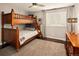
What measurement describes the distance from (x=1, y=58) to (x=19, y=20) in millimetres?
1937

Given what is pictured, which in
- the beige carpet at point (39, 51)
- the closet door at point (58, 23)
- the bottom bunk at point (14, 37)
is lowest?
the beige carpet at point (39, 51)

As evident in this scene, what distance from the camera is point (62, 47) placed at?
9.71ft

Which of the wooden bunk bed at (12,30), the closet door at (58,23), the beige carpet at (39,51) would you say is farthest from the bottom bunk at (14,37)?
the closet door at (58,23)

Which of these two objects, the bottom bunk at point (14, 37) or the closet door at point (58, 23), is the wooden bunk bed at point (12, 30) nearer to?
the bottom bunk at point (14, 37)

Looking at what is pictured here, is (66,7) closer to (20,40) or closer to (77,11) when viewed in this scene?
(77,11)

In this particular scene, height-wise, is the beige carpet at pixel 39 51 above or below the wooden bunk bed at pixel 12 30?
below

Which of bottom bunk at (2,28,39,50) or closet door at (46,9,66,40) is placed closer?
closet door at (46,9,66,40)

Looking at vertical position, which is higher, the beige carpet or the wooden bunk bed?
the wooden bunk bed

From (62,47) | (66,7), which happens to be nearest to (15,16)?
(66,7)

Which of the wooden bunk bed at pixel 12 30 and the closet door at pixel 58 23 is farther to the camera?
the wooden bunk bed at pixel 12 30

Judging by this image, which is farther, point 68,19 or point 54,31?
point 54,31

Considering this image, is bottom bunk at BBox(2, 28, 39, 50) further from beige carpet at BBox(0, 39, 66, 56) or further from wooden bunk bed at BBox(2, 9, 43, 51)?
beige carpet at BBox(0, 39, 66, 56)

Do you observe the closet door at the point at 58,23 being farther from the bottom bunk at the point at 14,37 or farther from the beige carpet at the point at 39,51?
the bottom bunk at the point at 14,37

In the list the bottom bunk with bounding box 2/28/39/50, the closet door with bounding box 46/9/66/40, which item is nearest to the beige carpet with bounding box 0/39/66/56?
the bottom bunk with bounding box 2/28/39/50
